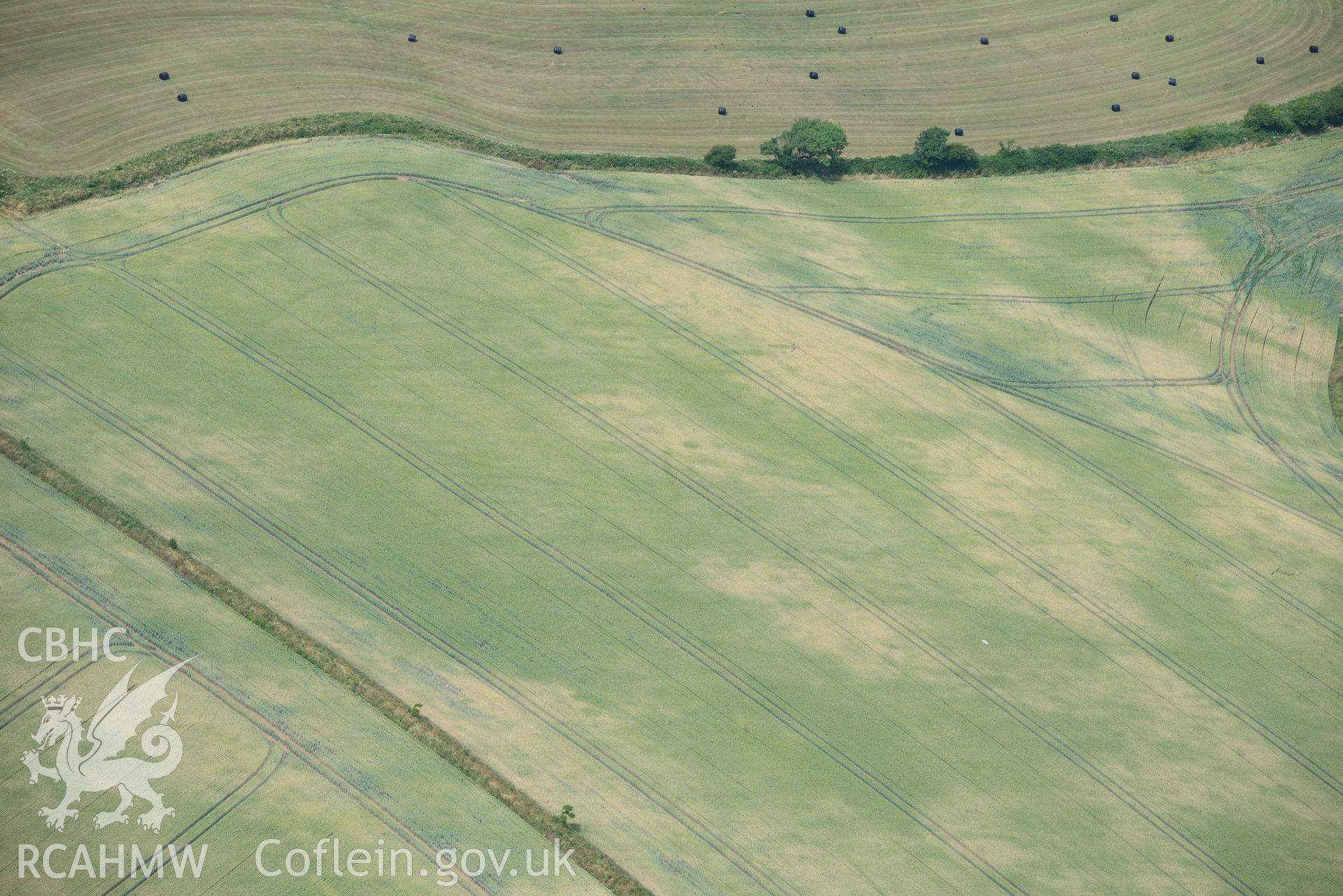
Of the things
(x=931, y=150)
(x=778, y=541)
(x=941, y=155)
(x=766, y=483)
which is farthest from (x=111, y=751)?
(x=941, y=155)

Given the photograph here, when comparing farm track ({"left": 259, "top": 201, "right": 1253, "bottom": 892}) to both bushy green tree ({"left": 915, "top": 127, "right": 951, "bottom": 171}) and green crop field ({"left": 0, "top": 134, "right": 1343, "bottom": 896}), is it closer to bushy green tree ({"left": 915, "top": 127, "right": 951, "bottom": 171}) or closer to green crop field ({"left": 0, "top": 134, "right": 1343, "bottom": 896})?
green crop field ({"left": 0, "top": 134, "right": 1343, "bottom": 896})

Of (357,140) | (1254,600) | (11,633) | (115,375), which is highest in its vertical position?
(357,140)

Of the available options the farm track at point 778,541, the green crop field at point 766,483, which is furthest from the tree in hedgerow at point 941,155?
the farm track at point 778,541

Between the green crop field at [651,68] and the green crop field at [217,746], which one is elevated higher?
the green crop field at [651,68]

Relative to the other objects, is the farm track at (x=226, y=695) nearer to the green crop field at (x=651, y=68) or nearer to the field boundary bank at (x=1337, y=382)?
the green crop field at (x=651, y=68)

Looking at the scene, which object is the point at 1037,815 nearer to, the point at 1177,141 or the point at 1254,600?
the point at 1254,600

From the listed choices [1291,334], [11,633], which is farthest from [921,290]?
[11,633]
